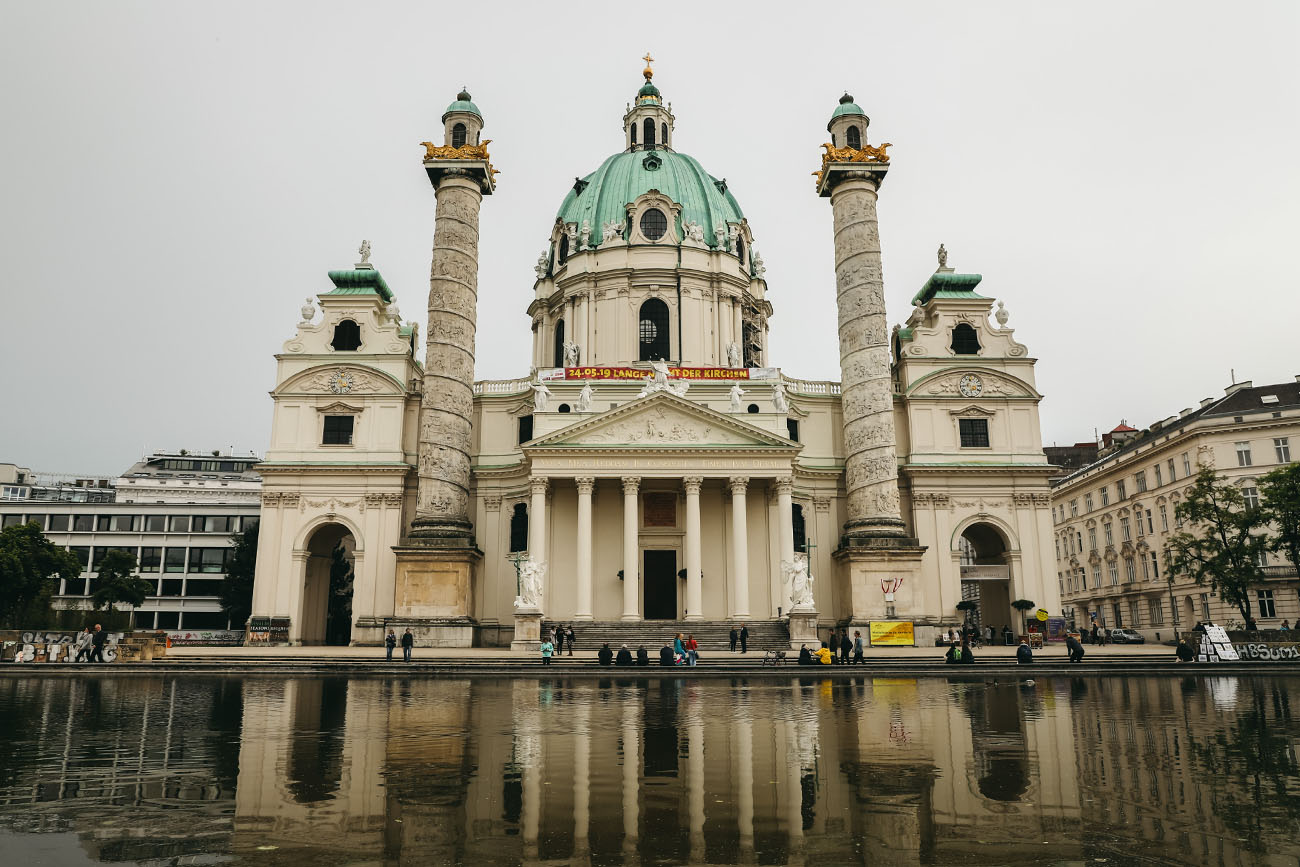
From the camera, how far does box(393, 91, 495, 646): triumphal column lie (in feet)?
132

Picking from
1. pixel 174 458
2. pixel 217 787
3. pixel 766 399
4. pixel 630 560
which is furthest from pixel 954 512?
pixel 174 458

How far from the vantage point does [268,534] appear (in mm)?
45250

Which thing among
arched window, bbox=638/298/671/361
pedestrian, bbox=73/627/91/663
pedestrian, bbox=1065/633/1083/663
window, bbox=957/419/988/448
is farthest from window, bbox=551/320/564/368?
pedestrian, bbox=1065/633/1083/663

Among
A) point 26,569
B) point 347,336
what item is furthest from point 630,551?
point 26,569

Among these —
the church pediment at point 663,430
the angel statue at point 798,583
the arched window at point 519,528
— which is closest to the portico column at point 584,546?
the church pediment at point 663,430

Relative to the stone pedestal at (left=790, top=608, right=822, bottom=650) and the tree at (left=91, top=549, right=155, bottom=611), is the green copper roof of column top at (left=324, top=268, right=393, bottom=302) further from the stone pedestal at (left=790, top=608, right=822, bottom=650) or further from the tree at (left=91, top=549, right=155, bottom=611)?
the stone pedestal at (left=790, top=608, right=822, bottom=650)

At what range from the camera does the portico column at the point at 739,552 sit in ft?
131

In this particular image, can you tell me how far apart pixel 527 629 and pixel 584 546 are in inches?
206

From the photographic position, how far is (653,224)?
55094 mm

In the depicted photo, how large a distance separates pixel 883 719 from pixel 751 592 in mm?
30288

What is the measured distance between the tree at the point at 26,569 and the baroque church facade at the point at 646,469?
10736 mm

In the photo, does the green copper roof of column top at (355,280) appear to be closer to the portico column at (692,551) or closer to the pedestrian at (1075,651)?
the portico column at (692,551)

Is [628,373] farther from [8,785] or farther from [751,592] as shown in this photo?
[8,785]

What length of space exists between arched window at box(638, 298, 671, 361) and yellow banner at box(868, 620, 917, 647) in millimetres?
21120
